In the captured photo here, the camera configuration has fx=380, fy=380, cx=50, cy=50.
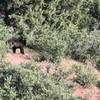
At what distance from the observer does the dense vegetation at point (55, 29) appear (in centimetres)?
1184

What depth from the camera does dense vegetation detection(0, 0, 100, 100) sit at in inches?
466

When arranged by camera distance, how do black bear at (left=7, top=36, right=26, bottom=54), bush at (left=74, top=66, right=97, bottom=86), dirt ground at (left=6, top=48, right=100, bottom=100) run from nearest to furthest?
dirt ground at (left=6, top=48, right=100, bottom=100) → bush at (left=74, top=66, right=97, bottom=86) → black bear at (left=7, top=36, right=26, bottom=54)

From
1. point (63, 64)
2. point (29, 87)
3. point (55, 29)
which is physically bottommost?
point (63, 64)

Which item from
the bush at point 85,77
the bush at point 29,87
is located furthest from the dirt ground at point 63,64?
the bush at point 29,87

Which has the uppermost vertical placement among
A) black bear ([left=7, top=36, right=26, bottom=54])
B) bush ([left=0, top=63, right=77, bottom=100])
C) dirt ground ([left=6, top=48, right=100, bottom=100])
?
bush ([left=0, top=63, right=77, bottom=100])

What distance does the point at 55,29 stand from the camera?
1597 cm

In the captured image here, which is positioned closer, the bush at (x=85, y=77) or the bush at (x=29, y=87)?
the bush at (x=29, y=87)

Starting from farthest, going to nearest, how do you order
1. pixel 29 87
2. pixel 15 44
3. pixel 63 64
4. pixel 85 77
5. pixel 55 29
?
pixel 55 29 → pixel 15 44 → pixel 63 64 → pixel 85 77 → pixel 29 87

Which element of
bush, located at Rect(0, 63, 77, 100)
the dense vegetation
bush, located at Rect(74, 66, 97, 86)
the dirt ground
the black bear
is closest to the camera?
bush, located at Rect(0, 63, 77, 100)

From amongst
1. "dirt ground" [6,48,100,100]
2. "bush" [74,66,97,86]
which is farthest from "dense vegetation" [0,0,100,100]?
"dirt ground" [6,48,100,100]

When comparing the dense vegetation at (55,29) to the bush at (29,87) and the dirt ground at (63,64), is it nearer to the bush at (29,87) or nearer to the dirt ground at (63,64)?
the bush at (29,87)

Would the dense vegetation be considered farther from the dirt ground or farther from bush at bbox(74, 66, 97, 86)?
the dirt ground

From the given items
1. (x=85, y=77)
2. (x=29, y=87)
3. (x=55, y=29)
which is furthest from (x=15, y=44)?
(x=29, y=87)

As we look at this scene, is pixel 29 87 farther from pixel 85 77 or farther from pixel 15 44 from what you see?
pixel 15 44
